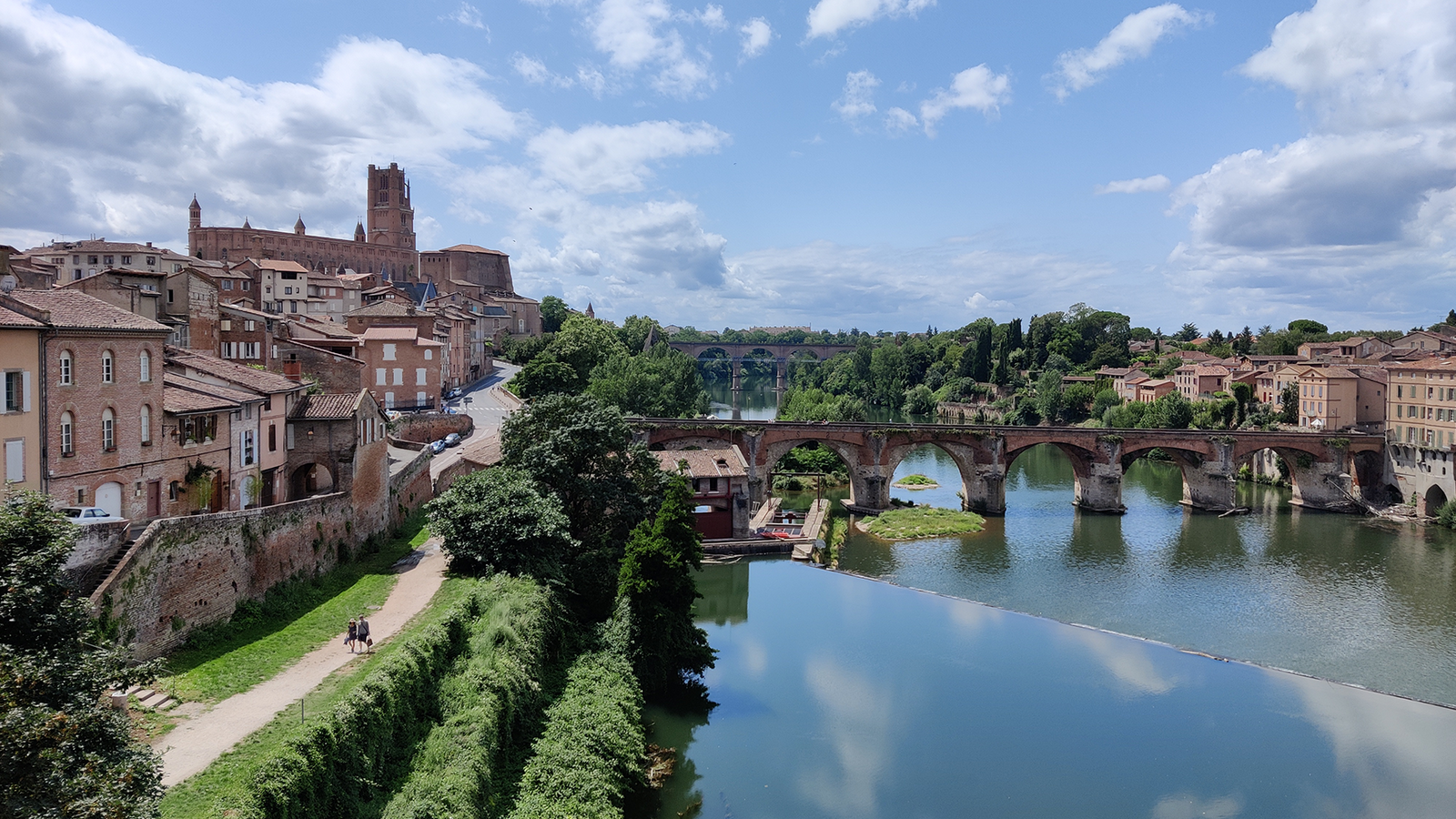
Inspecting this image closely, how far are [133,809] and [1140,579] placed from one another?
34392mm

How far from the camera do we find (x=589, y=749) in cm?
1678

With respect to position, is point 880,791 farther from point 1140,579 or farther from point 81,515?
point 1140,579

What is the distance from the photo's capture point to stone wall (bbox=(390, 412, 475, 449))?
4225 centimetres

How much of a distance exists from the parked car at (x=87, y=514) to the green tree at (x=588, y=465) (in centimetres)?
1120

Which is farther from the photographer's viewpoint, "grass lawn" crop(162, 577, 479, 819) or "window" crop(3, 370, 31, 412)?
"window" crop(3, 370, 31, 412)

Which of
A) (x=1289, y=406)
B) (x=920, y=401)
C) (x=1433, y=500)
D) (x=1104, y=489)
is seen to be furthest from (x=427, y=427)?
(x=920, y=401)

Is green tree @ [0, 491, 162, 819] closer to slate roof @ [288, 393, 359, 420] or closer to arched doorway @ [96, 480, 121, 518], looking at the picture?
arched doorway @ [96, 480, 121, 518]

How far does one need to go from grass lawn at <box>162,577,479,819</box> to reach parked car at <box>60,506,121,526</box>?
443 cm

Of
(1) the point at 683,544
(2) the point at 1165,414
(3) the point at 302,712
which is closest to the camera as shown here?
(3) the point at 302,712

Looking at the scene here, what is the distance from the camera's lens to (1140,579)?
116 feet

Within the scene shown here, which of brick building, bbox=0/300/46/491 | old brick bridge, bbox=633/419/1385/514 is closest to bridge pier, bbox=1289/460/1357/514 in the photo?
old brick bridge, bbox=633/419/1385/514

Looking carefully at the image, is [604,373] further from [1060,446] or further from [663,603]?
[663,603]

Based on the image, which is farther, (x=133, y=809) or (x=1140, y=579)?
(x=1140, y=579)

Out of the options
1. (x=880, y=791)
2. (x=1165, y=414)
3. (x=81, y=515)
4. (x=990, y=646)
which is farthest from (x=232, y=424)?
(x=1165, y=414)
